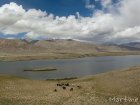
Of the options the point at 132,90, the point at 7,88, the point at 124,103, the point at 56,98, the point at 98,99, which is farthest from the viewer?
the point at 7,88

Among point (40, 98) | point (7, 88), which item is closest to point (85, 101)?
point (40, 98)

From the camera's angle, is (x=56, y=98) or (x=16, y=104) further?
(x=56, y=98)

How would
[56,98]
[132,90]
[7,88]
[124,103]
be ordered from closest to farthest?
1. [124,103]
2. [56,98]
3. [132,90]
4. [7,88]

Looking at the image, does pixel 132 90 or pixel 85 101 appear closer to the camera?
pixel 85 101

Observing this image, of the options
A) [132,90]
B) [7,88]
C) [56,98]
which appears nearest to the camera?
[56,98]

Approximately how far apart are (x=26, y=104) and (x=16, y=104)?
140 cm

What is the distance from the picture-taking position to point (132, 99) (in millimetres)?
33844

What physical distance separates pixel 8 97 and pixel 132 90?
21.6 meters

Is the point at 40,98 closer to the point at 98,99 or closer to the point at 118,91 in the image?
the point at 98,99

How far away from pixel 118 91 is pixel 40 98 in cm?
1451

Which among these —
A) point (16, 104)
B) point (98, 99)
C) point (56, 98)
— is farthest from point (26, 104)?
point (98, 99)

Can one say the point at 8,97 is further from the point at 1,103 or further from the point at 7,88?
the point at 7,88

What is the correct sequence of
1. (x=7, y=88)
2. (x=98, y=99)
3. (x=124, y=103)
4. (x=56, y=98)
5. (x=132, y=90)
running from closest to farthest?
(x=124, y=103) → (x=98, y=99) → (x=56, y=98) → (x=132, y=90) → (x=7, y=88)

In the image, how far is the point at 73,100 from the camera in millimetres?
34875
